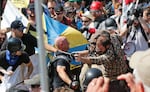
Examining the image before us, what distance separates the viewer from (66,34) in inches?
273

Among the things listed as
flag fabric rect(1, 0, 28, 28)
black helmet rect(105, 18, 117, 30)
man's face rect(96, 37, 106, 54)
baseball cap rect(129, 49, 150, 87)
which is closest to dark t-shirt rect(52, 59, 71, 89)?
man's face rect(96, 37, 106, 54)

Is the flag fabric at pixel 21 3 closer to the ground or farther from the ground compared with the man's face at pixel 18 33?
farther from the ground

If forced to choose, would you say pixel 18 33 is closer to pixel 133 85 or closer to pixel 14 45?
pixel 14 45

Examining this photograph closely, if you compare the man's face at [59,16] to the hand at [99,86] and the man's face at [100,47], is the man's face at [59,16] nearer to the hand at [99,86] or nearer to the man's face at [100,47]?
the man's face at [100,47]

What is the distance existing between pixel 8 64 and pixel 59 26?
4.41 ft

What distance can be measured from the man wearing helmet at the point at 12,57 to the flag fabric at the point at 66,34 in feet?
2.16

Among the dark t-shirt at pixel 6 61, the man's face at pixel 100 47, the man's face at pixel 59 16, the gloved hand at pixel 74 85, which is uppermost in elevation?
the man's face at pixel 100 47

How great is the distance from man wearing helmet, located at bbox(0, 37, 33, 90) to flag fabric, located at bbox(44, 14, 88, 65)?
2.16 feet

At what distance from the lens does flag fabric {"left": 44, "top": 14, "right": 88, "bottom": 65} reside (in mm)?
6754

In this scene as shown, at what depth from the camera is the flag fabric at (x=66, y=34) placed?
22.2ft

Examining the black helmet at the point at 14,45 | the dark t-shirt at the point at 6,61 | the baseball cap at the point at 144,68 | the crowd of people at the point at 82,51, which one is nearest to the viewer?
the baseball cap at the point at 144,68

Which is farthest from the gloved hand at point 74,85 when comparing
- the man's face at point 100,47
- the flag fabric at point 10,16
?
the flag fabric at point 10,16

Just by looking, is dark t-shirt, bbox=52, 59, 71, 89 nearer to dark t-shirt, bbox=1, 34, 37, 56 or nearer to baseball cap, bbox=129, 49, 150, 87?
dark t-shirt, bbox=1, 34, 37, 56

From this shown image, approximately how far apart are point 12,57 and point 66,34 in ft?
3.48
